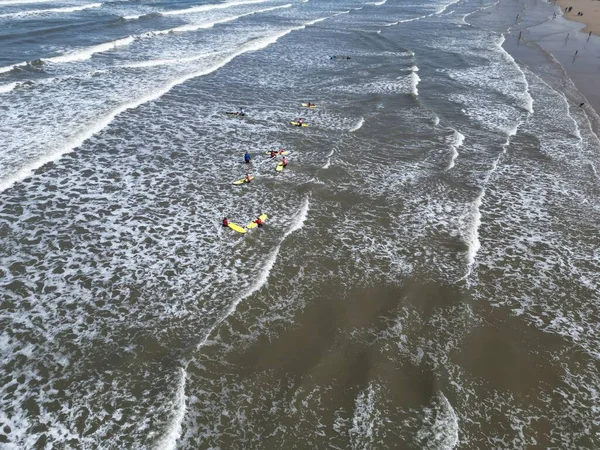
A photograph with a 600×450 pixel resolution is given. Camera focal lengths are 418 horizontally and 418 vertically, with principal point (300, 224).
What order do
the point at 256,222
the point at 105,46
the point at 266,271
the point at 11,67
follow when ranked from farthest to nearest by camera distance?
the point at 105,46, the point at 11,67, the point at 256,222, the point at 266,271

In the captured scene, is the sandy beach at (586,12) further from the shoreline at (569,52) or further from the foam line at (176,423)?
the foam line at (176,423)

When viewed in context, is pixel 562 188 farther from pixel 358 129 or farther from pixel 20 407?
pixel 20 407

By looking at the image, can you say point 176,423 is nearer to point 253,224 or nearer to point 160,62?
point 253,224

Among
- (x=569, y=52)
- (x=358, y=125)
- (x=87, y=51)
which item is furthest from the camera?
(x=569, y=52)

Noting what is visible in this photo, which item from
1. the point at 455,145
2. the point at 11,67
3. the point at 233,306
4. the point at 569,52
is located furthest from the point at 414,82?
the point at 11,67

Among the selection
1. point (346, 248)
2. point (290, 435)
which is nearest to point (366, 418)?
point (290, 435)

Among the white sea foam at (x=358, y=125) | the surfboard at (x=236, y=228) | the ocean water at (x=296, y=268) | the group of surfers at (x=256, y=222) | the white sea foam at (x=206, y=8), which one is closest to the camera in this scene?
the ocean water at (x=296, y=268)

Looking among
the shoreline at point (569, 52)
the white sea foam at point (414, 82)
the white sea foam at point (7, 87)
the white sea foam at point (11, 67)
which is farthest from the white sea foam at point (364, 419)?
the white sea foam at point (11, 67)
